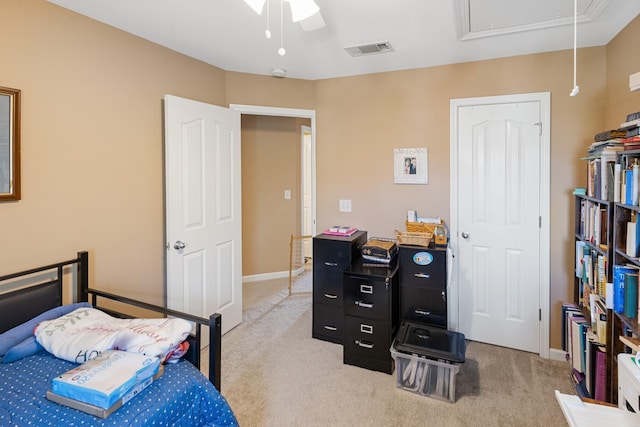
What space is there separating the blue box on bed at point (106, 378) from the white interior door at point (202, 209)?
4.14 ft

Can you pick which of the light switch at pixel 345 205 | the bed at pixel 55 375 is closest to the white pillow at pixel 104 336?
the bed at pixel 55 375

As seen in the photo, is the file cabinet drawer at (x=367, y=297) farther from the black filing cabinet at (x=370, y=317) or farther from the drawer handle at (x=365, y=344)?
the drawer handle at (x=365, y=344)

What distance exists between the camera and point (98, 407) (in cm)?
122

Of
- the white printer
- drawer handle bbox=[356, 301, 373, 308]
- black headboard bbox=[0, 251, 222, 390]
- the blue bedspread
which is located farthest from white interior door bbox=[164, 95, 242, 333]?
the white printer

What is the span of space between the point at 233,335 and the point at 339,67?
258cm

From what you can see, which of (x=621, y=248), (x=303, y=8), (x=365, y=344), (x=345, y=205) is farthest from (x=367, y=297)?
(x=303, y=8)

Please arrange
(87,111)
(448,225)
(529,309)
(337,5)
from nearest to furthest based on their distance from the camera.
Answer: (337,5) → (87,111) → (529,309) → (448,225)

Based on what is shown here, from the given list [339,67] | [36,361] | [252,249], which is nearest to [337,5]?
[339,67]

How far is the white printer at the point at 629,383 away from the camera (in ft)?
4.23

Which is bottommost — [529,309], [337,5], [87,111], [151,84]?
[529,309]

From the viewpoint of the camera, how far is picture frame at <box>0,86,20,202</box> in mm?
1765

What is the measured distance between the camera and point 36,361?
5.19 ft

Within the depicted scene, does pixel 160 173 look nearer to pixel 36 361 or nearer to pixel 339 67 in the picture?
pixel 36 361

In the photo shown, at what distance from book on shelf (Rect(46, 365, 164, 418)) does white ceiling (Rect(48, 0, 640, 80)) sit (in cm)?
196
